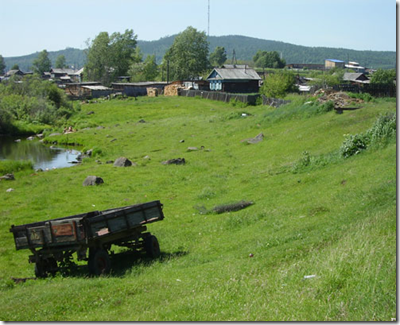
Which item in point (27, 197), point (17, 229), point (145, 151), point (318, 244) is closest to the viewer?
point (318, 244)

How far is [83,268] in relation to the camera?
615 inches

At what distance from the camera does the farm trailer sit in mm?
14336

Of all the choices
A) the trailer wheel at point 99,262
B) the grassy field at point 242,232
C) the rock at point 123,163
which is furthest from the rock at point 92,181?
the trailer wheel at point 99,262

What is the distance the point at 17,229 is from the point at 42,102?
239ft

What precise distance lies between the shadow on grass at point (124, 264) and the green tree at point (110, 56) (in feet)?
449

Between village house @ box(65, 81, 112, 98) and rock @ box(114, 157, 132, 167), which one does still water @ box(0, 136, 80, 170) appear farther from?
village house @ box(65, 81, 112, 98)

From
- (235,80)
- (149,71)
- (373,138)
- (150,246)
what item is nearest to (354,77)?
(235,80)

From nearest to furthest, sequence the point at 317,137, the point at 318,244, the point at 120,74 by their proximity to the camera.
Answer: the point at 318,244, the point at 317,137, the point at 120,74

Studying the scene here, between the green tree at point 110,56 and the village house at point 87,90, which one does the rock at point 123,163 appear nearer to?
the village house at point 87,90

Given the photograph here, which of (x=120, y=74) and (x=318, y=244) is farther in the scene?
(x=120, y=74)

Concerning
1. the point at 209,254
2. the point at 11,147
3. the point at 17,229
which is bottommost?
the point at 11,147

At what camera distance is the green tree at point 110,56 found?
147 metres

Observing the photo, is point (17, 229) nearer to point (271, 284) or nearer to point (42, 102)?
point (271, 284)

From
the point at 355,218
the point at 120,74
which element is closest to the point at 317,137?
the point at 355,218
